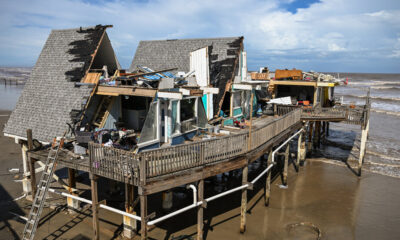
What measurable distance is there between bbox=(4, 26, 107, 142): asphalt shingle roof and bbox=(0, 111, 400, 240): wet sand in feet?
13.8

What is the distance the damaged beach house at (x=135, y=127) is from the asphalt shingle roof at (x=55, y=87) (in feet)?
0.21

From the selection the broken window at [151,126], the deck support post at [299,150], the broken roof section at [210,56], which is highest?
the broken roof section at [210,56]

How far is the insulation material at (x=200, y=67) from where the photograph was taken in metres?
17.7

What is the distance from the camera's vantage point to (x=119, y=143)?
1270 cm

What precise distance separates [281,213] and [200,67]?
31.4ft

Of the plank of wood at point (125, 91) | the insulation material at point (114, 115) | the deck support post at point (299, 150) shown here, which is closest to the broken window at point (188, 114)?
the plank of wood at point (125, 91)

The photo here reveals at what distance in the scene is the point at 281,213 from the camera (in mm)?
15578

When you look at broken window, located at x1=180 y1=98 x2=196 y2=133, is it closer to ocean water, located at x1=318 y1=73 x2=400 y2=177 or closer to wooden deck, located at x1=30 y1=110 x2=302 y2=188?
wooden deck, located at x1=30 y1=110 x2=302 y2=188

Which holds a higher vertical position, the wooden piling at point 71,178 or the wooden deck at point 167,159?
the wooden deck at point 167,159

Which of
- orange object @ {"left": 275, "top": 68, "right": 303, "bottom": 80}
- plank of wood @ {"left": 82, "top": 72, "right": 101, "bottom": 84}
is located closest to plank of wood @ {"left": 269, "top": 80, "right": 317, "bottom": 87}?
orange object @ {"left": 275, "top": 68, "right": 303, "bottom": 80}

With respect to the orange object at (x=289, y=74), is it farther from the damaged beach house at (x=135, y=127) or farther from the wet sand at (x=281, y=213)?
the wet sand at (x=281, y=213)

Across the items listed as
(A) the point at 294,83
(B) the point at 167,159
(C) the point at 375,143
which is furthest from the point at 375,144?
(B) the point at 167,159

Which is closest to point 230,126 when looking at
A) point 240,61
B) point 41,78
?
point 240,61

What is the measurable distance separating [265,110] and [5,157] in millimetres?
21389
